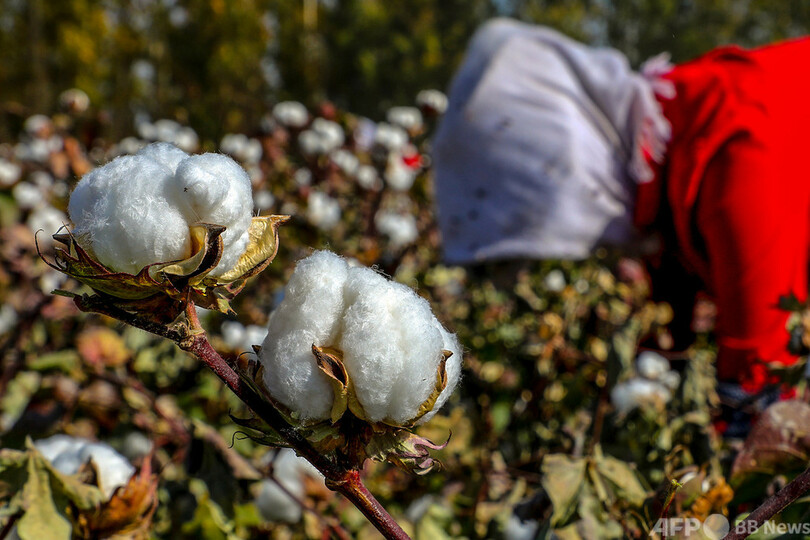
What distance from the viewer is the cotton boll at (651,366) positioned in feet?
4.23

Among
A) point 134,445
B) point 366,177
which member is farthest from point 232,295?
point 366,177

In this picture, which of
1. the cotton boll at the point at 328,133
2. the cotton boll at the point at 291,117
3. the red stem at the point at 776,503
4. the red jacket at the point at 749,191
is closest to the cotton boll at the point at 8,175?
the cotton boll at the point at 291,117

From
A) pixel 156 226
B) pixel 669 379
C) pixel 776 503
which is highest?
pixel 156 226

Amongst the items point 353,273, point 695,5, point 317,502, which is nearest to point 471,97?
point 317,502

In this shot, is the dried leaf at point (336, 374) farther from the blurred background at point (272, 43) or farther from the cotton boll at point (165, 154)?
the blurred background at point (272, 43)

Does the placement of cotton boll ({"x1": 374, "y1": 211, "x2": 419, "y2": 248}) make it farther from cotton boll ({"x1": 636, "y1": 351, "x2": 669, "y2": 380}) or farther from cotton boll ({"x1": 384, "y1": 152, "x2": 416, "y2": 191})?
cotton boll ({"x1": 636, "y1": 351, "x2": 669, "y2": 380})

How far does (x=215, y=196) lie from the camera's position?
354 mm

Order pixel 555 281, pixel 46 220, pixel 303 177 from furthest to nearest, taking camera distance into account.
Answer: pixel 303 177 → pixel 46 220 → pixel 555 281

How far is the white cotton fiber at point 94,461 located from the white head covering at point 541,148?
1.03 m

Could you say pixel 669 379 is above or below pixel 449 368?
below

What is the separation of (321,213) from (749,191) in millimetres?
1109

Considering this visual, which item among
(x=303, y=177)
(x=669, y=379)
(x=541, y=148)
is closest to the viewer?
(x=669, y=379)

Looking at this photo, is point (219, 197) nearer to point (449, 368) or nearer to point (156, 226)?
point (156, 226)

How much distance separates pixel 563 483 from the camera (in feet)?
2.18
